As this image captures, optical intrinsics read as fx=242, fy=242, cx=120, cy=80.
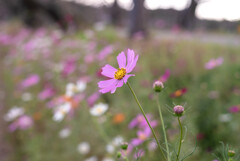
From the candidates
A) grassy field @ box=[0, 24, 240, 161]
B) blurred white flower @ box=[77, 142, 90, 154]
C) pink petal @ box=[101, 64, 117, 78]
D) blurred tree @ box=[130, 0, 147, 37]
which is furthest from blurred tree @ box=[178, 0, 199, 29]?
pink petal @ box=[101, 64, 117, 78]

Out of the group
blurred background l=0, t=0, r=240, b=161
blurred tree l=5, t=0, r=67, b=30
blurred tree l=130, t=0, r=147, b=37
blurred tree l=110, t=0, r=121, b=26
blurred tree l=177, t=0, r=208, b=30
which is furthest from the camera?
blurred tree l=110, t=0, r=121, b=26

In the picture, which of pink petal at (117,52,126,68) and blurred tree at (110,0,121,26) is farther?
blurred tree at (110,0,121,26)

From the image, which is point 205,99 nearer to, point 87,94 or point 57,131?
point 87,94

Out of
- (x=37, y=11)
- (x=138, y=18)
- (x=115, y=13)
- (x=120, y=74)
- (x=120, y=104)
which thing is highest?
(x=120, y=74)

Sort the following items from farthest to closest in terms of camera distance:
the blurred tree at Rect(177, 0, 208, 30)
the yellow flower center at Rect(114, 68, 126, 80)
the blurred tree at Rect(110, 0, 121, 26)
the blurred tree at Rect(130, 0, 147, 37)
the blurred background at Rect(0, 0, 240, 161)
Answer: the blurred tree at Rect(110, 0, 121, 26) → the blurred tree at Rect(177, 0, 208, 30) → the blurred tree at Rect(130, 0, 147, 37) → the blurred background at Rect(0, 0, 240, 161) → the yellow flower center at Rect(114, 68, 126, 80)

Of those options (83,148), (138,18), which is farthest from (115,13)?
(83,148)

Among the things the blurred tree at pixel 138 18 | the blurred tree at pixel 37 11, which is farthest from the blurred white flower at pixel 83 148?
the blurred tree at pixel 37 11

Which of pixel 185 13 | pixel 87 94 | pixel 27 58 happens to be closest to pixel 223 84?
pixel 87 94

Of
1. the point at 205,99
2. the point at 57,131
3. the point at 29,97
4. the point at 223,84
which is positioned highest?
the point at 29,97

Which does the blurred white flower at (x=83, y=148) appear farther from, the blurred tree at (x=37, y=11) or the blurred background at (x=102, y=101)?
the blurred tree at (x=37, y=11)

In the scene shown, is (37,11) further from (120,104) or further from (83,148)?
(83,148)

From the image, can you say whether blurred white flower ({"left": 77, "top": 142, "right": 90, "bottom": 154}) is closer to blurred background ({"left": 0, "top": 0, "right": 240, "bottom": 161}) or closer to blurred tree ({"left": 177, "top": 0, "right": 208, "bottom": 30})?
blurred background ({"left": 0, "top": 0, "right": 240, "bottom": 161})
